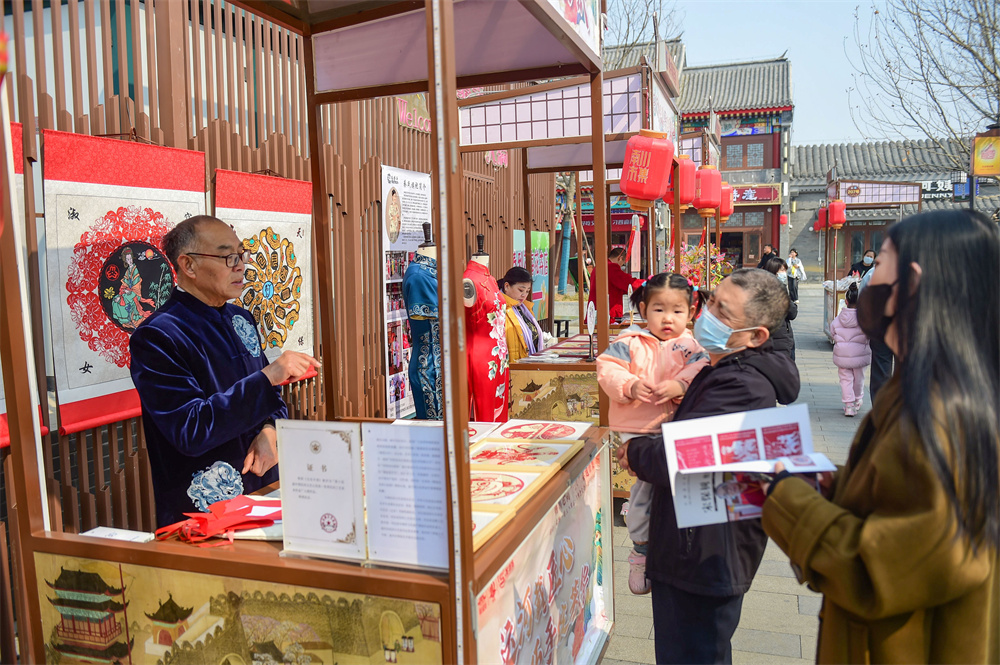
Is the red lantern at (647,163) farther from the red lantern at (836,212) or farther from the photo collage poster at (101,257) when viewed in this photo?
the red lantern at (836,212)

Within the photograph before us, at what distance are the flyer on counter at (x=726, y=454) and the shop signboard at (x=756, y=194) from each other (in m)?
28.8

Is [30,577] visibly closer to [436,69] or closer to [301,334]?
[436,69]

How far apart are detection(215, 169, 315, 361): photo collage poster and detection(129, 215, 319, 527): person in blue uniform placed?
1203 millimetres

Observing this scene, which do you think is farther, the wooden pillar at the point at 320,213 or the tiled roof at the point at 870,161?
the tiled roof at the point at 870,161

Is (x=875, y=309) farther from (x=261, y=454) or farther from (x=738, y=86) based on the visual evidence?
(x=738, y=86)

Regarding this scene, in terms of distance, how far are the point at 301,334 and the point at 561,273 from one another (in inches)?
366

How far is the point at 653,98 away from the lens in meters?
6.09

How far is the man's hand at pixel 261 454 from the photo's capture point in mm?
2410

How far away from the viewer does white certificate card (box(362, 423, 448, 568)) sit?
61.7 inches

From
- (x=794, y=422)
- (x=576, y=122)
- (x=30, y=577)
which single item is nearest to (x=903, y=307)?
(x=794, y=422)

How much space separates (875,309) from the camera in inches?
55.7

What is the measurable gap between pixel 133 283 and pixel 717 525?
8.38ft

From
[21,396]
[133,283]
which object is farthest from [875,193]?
[21,396]

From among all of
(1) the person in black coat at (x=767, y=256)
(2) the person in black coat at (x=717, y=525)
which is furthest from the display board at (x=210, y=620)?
(1) the person in black coat at (x=767, y=256)
